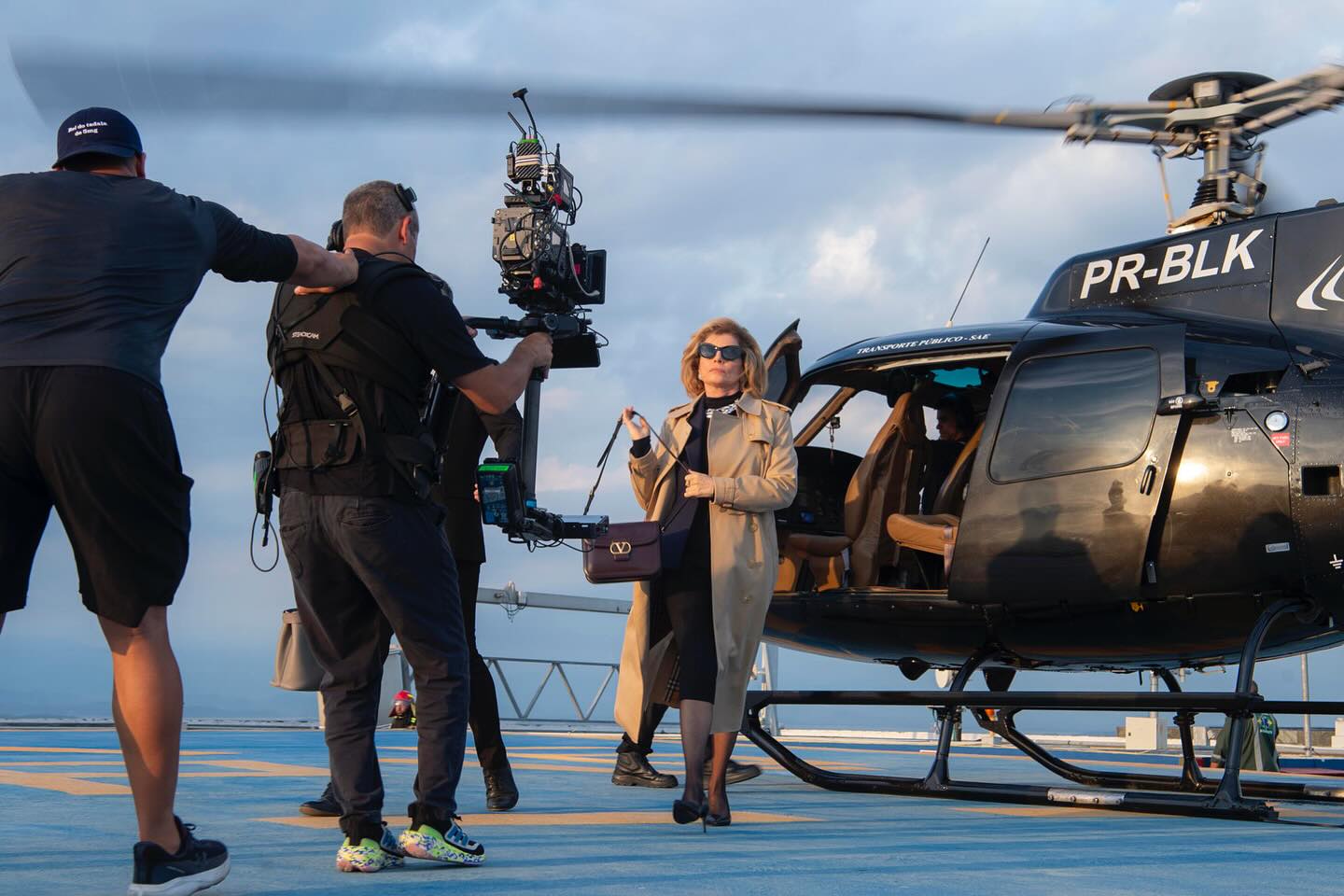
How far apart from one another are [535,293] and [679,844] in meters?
2.17

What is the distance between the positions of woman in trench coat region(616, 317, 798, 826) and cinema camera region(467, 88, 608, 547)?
321mm

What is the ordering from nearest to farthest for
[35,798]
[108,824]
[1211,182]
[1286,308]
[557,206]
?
1. [108,824]
2. [35,798]
3. [557,206]
4. [1286,308]
5. [1211,182]

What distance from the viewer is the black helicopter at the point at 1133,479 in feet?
18.2

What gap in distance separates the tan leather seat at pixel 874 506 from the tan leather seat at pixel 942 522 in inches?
4.7

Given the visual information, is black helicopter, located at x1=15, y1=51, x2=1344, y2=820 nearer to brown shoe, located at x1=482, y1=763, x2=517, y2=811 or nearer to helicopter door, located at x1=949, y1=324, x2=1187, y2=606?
helicopter door, located at x1=949, y1=324, x2=1187, y2=606

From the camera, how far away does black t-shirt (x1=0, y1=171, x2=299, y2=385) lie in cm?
289

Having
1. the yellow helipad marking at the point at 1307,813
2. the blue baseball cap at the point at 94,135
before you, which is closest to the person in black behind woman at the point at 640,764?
the yellow helipad marking at the point at 1307,813

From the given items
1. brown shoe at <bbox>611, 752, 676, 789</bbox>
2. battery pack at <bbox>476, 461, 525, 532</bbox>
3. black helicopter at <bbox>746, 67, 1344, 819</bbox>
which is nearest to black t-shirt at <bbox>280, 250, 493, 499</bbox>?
battery pack at <bbox>476, 461, 525, 532</bbox>

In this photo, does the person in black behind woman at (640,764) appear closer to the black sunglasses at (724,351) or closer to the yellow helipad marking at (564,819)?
the yellow helipad marking at (564,819)

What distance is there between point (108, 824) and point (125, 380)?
6.91 ft

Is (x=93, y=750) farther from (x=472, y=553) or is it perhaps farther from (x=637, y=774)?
(x=472, y=553)

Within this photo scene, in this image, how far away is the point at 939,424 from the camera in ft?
26.2

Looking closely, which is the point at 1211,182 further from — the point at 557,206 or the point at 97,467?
the point at 97,467

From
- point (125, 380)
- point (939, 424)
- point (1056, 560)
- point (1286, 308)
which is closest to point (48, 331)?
point (125, 380)
